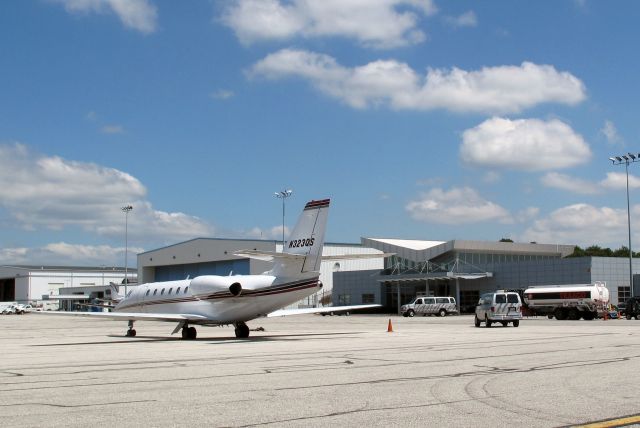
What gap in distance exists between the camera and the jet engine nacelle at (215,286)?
102 feet

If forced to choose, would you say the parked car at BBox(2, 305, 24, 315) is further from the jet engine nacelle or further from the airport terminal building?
the jet engine nacelle

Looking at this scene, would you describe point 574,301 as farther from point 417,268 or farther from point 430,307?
point 417,268

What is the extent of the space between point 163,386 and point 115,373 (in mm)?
3361

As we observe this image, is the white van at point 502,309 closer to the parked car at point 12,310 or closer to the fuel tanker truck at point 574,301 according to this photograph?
the fuel tanker truck at point 574,301

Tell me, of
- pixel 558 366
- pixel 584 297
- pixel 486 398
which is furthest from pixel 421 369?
pixel 584 297

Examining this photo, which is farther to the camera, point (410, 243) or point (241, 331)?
point (410, 243)

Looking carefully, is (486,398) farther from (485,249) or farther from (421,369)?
(485,249)

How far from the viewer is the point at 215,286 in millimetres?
32250

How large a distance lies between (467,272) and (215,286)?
5163 centimetres

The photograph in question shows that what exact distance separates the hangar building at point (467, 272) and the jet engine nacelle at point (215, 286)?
155 feet

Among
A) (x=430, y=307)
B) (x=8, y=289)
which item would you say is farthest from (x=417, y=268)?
(x=8, y=289)

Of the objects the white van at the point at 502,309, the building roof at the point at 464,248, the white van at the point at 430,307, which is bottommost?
the white van at the point at 430,307

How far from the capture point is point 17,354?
24453 mm

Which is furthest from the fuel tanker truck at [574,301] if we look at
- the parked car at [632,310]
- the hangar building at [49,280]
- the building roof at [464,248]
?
the hangar building at [49,280]
